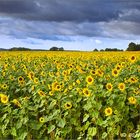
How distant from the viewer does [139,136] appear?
6145 mm

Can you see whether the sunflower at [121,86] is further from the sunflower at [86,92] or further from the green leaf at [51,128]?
the green leaf at [51,128]

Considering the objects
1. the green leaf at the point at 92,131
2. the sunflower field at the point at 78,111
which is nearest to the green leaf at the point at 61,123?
the sunflower field at the point at 78,111

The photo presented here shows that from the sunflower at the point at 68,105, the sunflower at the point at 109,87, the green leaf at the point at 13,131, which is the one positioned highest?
the sunflower at the point at 109,87

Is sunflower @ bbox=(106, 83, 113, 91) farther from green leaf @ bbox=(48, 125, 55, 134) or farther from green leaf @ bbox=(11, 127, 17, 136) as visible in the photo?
green leaf @ bbox=(11, 127, 17, 136)

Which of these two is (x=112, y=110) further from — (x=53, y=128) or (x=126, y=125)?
(x=53, y=128)

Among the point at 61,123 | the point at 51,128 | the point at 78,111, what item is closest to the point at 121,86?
the point at 78,111

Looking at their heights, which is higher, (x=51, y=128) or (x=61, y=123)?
(x=61, y=123)

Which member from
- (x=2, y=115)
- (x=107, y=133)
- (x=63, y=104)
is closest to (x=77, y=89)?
(x=63, y=104)

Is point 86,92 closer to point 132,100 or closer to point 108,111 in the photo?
point 108,111

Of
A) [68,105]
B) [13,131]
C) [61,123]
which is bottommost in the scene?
[13,131]

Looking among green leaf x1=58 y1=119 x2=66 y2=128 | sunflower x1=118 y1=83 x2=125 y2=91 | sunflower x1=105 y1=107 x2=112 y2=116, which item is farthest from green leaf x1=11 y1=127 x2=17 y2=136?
sunflower x1=118 y1=83 x2=125 y2=91

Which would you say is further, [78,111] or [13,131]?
[78,111]

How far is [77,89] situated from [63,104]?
0.36m

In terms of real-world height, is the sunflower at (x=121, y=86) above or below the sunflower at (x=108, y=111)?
above
